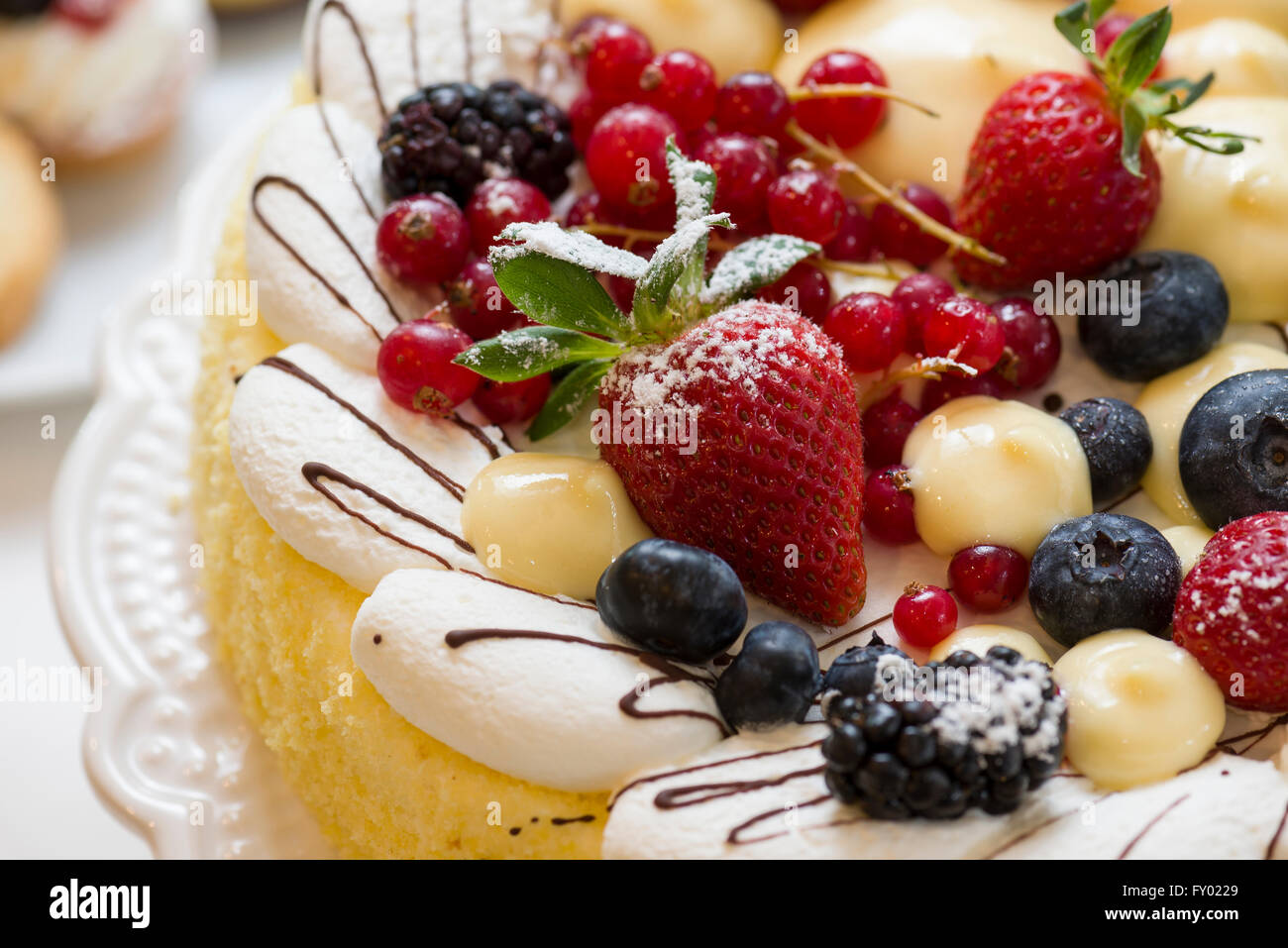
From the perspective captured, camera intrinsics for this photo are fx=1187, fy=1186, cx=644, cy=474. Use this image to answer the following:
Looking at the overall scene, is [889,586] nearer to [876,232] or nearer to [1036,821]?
[1036,821]

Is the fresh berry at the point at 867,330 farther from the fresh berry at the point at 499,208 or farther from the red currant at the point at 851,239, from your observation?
the fresh berry at the point at 499,208

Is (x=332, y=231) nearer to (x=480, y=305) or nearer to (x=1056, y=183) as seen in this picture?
(x=480, y=305)

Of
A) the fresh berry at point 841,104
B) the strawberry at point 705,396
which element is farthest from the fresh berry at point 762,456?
the fresh berry at point 841,104

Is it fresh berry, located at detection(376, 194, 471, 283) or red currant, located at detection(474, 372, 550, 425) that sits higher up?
fresh berry, located at detection(376, 194, 471, 283)

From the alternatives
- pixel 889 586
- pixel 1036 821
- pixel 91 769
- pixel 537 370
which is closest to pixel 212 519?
pixel 91 769

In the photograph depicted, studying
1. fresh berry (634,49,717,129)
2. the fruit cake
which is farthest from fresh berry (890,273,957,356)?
fresh berry (634,49,717,129)

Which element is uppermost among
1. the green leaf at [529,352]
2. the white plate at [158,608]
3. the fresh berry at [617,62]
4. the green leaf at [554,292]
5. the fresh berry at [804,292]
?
the fresh berry at [617,62]

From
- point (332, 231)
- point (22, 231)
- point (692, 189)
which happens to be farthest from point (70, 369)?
point (692, 189)

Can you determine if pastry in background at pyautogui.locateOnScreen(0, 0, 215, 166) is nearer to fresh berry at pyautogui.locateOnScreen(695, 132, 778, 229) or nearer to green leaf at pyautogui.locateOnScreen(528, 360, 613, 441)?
fresh berry at pyautogui.locateOnScreen(695, 132, 778, 229)
